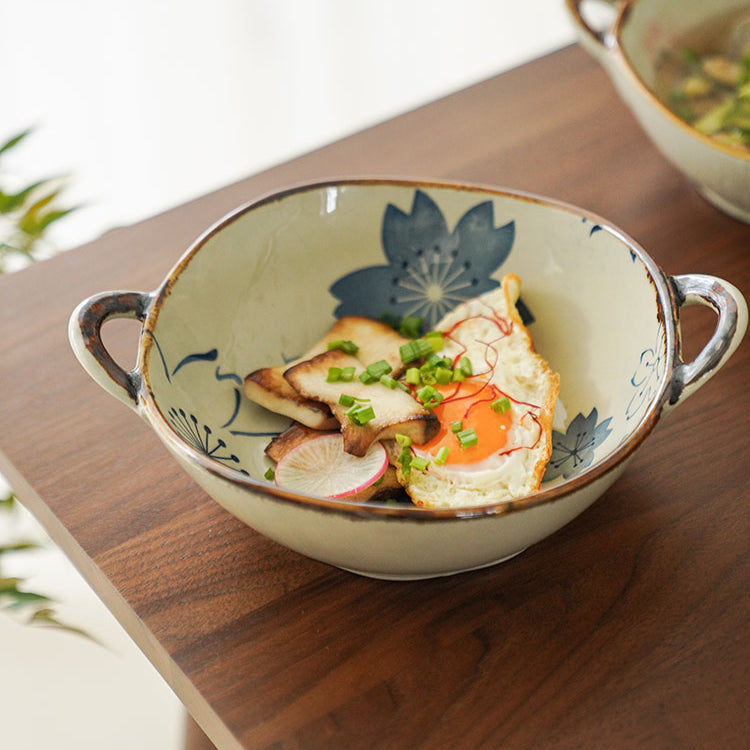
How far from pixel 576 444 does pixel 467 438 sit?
4.9 inches

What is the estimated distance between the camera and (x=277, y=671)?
81 centimetres

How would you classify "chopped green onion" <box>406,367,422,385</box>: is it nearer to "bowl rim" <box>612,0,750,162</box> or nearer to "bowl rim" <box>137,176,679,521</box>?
"bowl rim" <box>137,176,679,521</box>

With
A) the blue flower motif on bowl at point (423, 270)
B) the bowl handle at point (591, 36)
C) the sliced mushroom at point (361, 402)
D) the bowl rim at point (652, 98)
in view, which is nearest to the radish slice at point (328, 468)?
the sliced mushroom at point (361, 402)

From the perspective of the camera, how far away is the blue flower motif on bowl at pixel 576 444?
0.93 metres

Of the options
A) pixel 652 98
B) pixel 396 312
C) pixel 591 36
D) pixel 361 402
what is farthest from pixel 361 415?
pixel 591 36

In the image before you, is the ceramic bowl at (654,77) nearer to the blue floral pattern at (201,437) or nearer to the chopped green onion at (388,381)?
the chopped green onion at (388,381)

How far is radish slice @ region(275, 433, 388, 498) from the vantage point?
0.90m

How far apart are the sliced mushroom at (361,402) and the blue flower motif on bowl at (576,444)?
0.13 metres

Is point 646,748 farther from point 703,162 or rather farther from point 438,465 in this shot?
point 703,162

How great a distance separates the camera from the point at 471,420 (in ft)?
3.16

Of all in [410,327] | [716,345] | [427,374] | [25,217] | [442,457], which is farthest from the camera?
[25,217]

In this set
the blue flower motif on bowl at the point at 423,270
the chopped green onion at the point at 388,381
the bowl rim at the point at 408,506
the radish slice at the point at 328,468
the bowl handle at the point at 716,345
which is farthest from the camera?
the blue flower motif on bowl at the point at 423,270

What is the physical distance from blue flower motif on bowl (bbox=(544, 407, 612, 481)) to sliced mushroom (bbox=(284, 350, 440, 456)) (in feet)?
0.44

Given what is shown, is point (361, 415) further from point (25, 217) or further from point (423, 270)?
point (25, 217)
